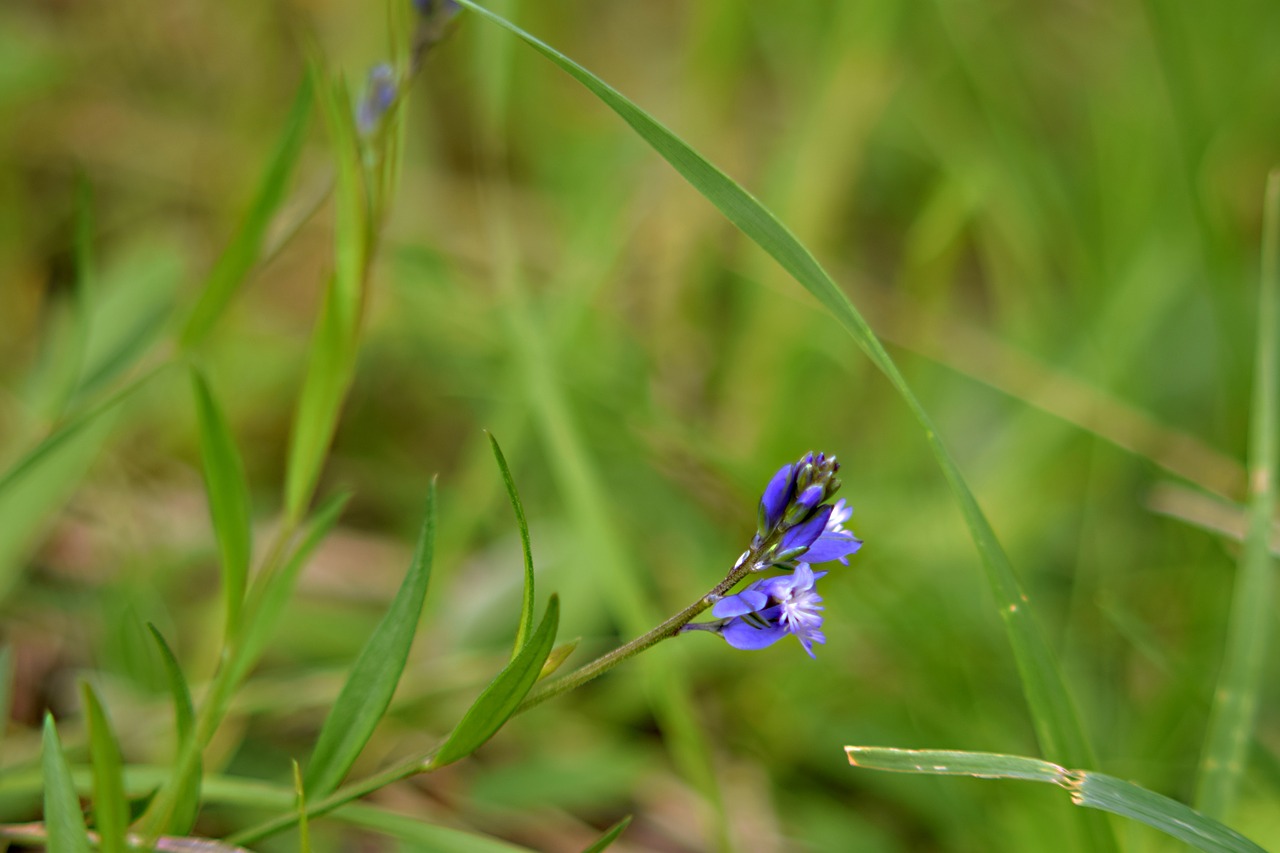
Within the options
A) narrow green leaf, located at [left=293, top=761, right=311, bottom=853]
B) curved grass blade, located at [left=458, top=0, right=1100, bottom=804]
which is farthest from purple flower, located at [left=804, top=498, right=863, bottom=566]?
narrow green leaf, located at [left=293, top=761, right=311, bottom=853]

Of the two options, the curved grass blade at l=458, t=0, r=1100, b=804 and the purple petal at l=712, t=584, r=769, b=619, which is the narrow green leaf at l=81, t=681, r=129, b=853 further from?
the curved grass blade at l=458, t=0, r=1100, b=804

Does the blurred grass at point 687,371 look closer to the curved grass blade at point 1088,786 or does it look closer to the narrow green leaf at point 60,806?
the curved grass blade at point 1088,786

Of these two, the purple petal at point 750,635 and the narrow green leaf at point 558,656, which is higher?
the purple petal at point 750,635

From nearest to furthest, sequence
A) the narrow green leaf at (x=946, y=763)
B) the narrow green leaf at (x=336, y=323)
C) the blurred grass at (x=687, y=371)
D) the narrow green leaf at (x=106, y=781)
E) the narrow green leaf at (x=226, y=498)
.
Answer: the narrow green leaf at (x=106, y=781) < the narrow green leaf at (x=946, y=763) < the narrow green leaf at (x=226, y=498) < the narrow green leaf at (x=336, y=323) < the blurred grass at (x=687, y=371)

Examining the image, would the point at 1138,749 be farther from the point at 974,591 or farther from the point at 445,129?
the point at 445,129

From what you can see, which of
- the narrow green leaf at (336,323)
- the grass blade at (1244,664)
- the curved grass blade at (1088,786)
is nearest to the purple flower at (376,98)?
the narrow green leaf at (336,323)

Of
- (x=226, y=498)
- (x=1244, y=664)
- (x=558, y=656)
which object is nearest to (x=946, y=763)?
(x=558, y=656)
